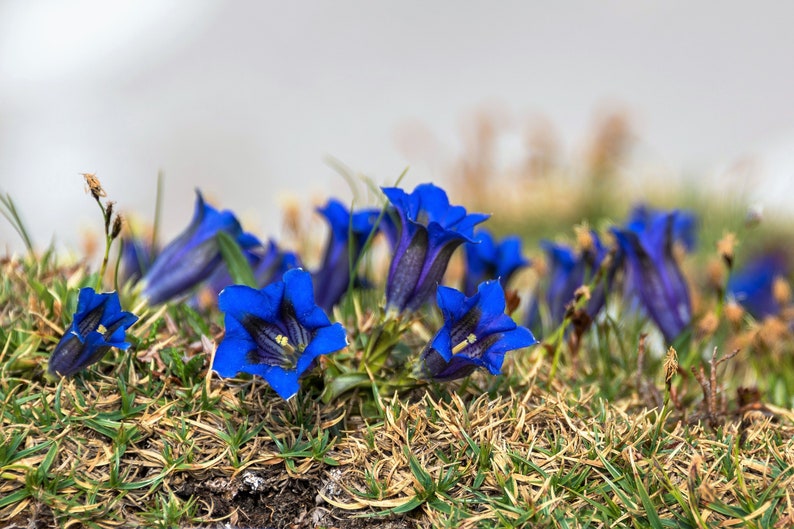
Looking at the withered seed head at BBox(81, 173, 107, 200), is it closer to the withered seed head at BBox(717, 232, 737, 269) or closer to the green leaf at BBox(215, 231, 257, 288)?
the green leaf at BBox(215, 231, 257, 288)

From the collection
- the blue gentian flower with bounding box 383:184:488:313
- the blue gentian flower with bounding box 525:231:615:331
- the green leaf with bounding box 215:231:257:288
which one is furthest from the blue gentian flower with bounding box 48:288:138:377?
the blue gentian flower with bounding box 525:231:615:331

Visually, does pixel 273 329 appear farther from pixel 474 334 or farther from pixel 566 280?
pixel 566 280

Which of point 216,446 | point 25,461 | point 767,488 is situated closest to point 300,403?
point 216,446

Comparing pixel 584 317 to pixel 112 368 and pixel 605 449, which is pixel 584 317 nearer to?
pixel 605 449

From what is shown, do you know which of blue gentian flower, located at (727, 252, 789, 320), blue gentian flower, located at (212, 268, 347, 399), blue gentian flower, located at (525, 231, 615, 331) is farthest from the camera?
blue gentian flower, located at (727, 252, 789, 320)

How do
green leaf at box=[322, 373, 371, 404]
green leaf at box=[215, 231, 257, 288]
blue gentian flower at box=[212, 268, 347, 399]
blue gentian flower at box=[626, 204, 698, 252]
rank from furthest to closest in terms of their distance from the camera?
blue gentian flower at box=[626, 204, 698, 252] → green leaf at box=[215, 231, 257, 288] → green leaf at box=[322, 373, 371, 404] → blue gentian flower at box=[212, 268, 347, 399]

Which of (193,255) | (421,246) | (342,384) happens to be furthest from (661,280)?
(193,255)
